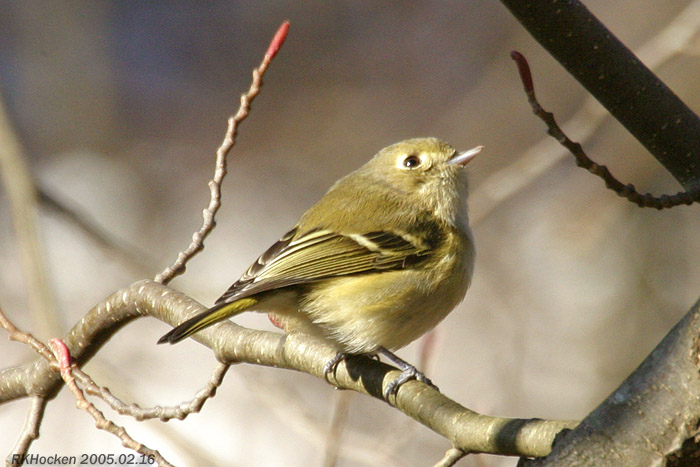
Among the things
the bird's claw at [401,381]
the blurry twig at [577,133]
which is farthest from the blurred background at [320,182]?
the bird's claw at [401,381]

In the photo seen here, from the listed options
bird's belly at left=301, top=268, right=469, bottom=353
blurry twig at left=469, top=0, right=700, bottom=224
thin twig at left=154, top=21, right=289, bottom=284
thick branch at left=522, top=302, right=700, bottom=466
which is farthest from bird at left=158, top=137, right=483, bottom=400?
thick branch at left=522, top=302, right=700, bottom=466

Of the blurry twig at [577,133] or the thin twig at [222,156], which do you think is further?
the blurry twig at [577,133]

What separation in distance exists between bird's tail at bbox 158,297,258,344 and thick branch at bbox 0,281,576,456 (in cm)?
11

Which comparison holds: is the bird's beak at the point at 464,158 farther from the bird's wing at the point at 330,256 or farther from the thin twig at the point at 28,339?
the thin twig at the point at 28,339

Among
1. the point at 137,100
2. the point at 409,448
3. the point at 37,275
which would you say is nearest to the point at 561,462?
the point at 37,275

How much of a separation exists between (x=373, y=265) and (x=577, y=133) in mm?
1441

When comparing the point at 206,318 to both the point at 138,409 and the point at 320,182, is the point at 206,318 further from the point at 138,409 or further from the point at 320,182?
the point at 320,182

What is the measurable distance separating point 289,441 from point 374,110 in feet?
10.7

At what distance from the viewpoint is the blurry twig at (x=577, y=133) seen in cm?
360

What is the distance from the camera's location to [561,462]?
1406 mm

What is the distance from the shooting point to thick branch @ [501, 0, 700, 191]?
1.93 metres

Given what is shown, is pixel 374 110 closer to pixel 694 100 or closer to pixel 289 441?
pixel 694 100

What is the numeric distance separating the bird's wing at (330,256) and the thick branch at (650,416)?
126 centimetres

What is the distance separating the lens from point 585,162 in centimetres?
198
